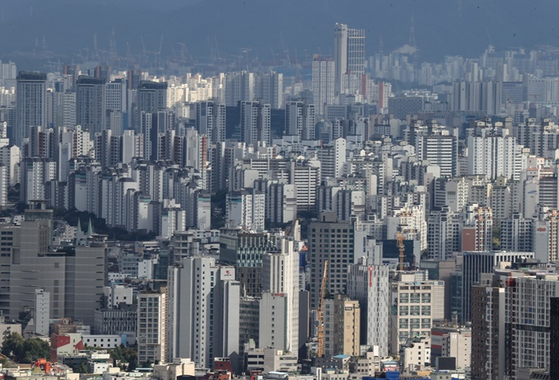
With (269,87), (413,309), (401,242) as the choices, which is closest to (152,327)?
(413,309)

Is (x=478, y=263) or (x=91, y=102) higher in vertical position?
(x=91, y=102)

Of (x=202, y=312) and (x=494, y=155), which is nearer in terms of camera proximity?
(x=202, y=312)

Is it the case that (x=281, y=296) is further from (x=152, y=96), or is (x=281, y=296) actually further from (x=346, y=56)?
(x=346, y=56)

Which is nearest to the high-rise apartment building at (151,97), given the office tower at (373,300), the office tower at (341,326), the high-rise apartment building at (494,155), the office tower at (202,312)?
the high-rise apartment building at (494,155)

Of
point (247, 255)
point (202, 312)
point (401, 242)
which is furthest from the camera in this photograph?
point (401, 242)

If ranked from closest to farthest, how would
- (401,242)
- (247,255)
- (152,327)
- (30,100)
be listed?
(152,327)
(247,255)
(401,242)
(30,100)

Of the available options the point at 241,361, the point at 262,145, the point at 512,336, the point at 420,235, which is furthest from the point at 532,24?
the point at 512,336

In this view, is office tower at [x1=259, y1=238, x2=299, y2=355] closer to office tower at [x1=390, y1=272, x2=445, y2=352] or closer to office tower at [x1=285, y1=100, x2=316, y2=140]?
office tower at [x1=390, y1=272, x2=445, y2=352]

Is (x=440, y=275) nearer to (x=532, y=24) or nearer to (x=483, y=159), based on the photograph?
(x=483, y=159)
